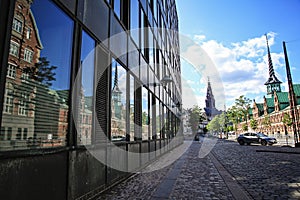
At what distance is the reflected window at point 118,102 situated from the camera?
665cm

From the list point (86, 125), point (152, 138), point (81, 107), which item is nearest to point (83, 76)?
point (81, 107)

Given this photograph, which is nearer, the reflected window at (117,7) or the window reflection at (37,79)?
the window reflection at (37,79)

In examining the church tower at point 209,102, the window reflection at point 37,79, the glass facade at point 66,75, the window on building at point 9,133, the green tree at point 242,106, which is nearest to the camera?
the window on building at point 9,133

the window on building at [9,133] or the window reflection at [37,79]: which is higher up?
the window reflection at [37,79]

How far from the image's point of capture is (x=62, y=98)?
4.15 meters

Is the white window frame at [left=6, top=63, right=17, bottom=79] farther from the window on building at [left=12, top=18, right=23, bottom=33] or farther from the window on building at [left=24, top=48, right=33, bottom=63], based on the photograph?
the window on building at [left=12, top=18, right=23, bottom=33]

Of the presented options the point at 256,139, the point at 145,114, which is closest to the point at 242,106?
the point at 256,139

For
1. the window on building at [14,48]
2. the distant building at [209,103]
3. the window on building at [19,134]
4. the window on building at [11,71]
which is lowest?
the window on building at [19,134]

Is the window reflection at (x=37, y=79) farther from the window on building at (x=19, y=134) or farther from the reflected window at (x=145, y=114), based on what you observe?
the reflected window at (x=145, y=114)

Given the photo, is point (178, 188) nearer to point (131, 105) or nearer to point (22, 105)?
point (131, 105)

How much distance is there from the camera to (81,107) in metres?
4.87

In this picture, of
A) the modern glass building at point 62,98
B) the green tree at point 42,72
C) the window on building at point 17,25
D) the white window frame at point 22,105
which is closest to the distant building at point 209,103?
the modern glass building at point 62,98

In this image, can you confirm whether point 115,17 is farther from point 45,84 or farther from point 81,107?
point 45,84

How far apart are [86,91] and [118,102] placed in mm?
2108
